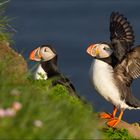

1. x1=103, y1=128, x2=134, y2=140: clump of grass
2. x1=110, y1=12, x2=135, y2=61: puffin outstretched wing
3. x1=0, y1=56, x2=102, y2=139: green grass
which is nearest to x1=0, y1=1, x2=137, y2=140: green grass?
x1=0, y1=56, x2=102, y2=139: green grass

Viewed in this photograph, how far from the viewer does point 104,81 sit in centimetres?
1686

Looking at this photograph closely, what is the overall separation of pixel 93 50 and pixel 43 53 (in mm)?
1213

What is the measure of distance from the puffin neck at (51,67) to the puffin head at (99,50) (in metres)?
1.14

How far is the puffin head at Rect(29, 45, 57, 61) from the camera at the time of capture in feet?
55.7

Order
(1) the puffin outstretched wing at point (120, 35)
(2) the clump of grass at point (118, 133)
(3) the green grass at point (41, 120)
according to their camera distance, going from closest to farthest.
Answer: (3) the green grass at point (41, 120), (2) the clump of grass at point (118, 133), (1) the puffin outstretched wing at point (120, 35)

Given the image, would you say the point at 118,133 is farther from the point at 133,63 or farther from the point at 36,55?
the point at 36,55

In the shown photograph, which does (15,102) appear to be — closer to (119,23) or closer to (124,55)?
(124,55)

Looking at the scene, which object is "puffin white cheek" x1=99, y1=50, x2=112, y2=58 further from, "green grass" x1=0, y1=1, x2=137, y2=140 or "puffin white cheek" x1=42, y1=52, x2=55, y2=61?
"green grass" x1=0, y1=1, x2=137, y2=140

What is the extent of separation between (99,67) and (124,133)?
2354 millimetres

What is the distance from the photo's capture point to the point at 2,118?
6.39 metres

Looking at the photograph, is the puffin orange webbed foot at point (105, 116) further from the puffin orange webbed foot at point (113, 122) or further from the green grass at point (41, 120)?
the green grass at point (41, 120)

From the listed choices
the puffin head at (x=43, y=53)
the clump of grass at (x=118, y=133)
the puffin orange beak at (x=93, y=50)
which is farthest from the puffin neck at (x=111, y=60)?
the clump of grass at (x=118, y=133)

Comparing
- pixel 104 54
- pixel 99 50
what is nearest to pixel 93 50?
pixel 99 50

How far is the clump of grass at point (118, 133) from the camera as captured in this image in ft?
48.0
